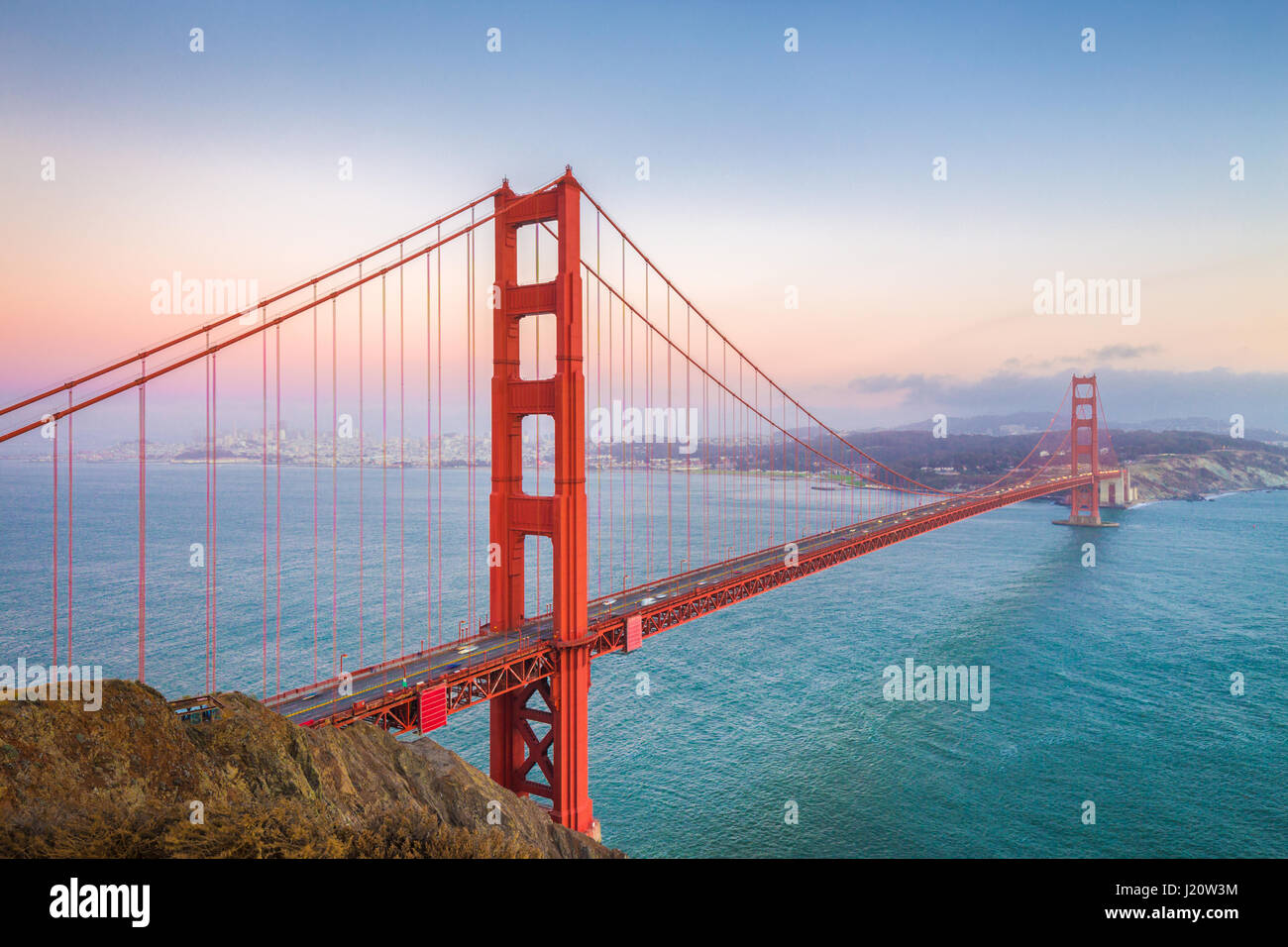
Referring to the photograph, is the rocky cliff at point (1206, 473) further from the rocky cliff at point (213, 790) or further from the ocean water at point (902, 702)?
the rocky cliff at point (213, 790)

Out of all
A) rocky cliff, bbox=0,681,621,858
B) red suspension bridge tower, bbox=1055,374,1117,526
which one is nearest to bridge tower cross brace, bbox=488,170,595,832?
rocky cliff, bbox=0,681,621,858

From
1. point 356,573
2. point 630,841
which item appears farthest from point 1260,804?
point 356,573
